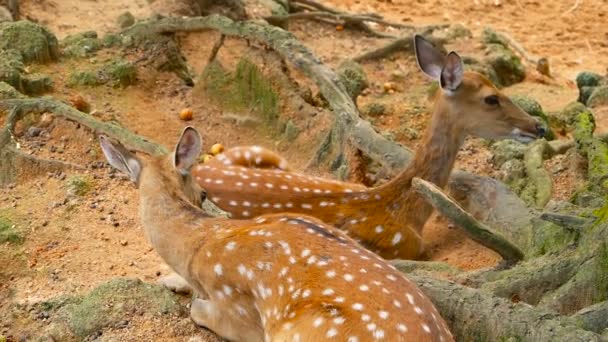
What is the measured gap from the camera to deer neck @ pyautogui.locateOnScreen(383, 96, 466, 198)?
662cm

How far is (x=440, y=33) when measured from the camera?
37.8 ft

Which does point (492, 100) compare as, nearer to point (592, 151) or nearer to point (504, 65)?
point (592, 151)

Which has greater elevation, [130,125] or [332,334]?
[332,334]

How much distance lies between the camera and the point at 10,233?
6.39 metres

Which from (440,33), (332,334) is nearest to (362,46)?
(440,33)

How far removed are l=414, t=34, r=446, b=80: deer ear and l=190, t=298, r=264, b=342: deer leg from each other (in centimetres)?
245

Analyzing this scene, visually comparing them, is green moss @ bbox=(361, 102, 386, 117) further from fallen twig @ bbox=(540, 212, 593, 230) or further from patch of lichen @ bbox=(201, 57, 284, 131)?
fallen twig @ bbox=(540, 212, 593, 230)

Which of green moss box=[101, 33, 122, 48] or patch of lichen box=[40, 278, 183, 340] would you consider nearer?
patch of lichen box=[40, 278, 183, 340]

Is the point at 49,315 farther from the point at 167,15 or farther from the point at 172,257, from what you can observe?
the point at 167,15

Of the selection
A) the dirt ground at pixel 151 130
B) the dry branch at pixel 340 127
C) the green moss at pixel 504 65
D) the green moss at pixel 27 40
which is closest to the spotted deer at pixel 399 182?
the dry branch at pixel 340 127

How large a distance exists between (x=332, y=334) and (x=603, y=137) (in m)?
3.52

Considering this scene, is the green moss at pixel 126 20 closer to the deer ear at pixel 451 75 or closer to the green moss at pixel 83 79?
the green moss at pixel 83 79

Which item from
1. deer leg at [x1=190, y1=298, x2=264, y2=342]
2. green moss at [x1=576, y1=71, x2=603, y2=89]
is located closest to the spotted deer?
deer leg at [x1=190, y1=298, x2=264, y2=342]

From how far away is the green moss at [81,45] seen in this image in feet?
29.9
